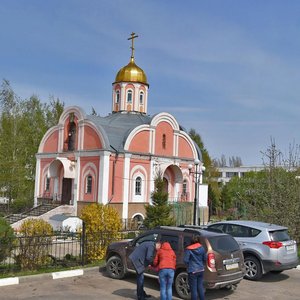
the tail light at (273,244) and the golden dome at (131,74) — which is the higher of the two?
the golden dome at (131,74)

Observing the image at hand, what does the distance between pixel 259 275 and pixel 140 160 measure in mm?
19017

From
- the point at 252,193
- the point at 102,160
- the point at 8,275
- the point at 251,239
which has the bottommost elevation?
the point at 8,275

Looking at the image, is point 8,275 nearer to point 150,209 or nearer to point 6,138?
point 150,209

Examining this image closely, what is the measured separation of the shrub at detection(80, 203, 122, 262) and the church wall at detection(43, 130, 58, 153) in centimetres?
1786

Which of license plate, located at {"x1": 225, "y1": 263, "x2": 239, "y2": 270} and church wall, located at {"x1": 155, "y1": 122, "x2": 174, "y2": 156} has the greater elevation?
church wall, located at {"x1": 155, "y1": 122, "x2": 174, "y2": 156}

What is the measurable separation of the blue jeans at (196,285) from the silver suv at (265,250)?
2.58 meters

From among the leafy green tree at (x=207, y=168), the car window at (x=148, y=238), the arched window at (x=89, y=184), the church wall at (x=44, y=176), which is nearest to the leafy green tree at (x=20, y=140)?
the church wall at (x=44, y=176)

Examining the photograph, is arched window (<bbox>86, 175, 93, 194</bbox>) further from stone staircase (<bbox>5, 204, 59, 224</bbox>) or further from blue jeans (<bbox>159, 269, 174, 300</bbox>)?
blue jeans (<bbox>159, 269, 174, 300</bbox>)

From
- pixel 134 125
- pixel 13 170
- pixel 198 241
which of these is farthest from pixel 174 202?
pixel 198 241

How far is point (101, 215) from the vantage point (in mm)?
14305

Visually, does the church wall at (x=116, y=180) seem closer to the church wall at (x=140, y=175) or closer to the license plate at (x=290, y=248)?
the church wall at (x=140, y=175)

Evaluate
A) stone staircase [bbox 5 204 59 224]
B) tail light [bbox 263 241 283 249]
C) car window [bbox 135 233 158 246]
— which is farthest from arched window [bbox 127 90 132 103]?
car window [bbox 135 233 158 246]

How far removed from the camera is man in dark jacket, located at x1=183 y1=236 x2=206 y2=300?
330 inches

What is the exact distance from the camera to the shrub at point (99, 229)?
13266mm
